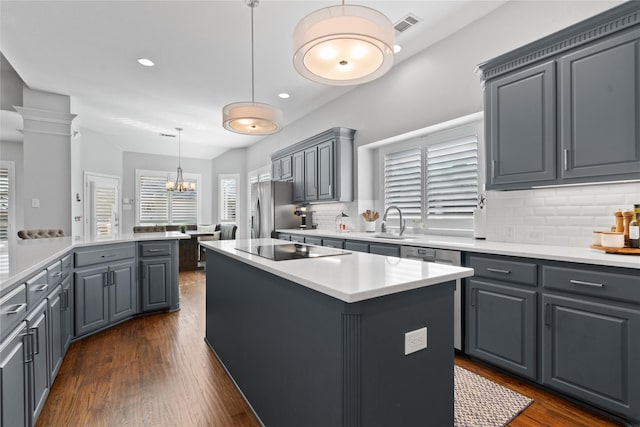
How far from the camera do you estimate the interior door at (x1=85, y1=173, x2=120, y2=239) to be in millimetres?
6762

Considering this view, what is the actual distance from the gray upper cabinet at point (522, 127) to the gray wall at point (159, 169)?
26.7 ft

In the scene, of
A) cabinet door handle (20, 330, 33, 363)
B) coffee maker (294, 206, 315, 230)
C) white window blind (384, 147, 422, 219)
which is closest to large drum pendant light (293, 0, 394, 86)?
cabinet door handle (20, 330, 33, 363)

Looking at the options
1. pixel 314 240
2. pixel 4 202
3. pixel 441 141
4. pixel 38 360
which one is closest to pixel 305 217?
pixel 314 240

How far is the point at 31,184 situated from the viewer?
4805mm

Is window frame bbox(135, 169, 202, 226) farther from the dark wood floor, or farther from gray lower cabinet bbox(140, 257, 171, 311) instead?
the dark wood floor

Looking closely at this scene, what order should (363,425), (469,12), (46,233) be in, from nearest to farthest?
(363,425), (469,12), (46,233)

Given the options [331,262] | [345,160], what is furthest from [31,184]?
[331,262]

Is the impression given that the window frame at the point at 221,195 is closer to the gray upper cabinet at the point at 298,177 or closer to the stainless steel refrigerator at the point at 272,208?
the stainless steel refrigerator at the point at 272,208

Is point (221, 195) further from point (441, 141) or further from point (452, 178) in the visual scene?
point (452, 178)

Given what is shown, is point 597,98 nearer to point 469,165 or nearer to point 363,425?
point 469,165

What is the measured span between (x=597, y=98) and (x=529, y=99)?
41 cm

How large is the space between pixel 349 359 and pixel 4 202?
321 inches

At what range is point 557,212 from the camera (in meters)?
2.50

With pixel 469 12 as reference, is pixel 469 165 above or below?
below
